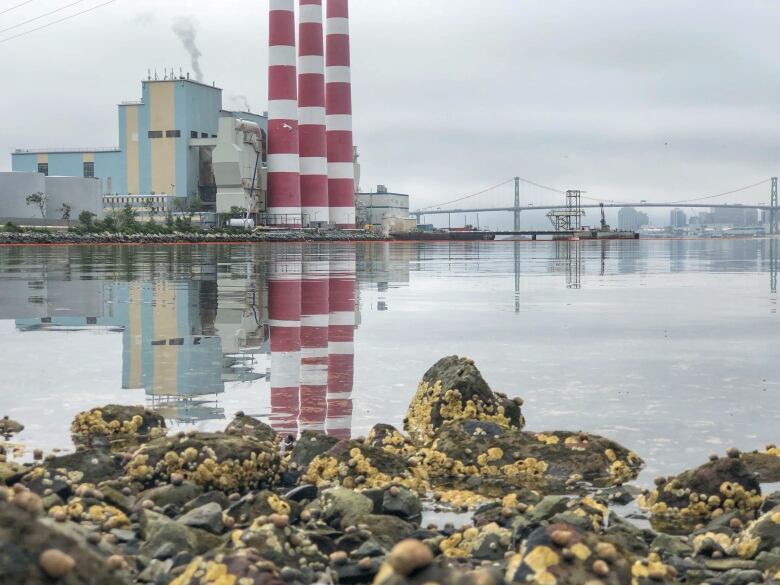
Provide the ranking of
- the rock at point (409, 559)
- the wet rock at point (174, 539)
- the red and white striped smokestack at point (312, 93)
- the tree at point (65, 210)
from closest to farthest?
the rock at point (409, 559)
the wet rock at point (174, 539)
the red and white striped smokestack at point (312, 93)
the tree at point (65, 210)

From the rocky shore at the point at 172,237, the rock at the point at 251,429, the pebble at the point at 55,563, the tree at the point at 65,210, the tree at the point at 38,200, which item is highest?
the tree at the point at 38,200

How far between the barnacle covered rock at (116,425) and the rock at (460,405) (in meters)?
1.64

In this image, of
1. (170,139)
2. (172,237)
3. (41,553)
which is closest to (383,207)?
(170,139)

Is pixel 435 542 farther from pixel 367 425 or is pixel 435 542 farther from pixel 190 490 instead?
pixel 367 425

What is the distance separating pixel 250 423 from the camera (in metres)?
5.51

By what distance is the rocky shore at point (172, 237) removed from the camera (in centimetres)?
5597

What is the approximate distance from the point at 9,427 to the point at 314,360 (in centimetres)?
307

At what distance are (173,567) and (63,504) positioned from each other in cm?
118

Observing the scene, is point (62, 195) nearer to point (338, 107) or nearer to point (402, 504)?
point (338, 107)

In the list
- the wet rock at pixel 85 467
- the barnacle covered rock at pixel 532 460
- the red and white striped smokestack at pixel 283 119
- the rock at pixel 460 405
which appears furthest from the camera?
the red and white striped smokestack at pixel 283 119

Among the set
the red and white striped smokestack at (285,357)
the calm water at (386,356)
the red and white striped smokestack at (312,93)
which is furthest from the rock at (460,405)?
the red and white striped smokestack at (312,93)

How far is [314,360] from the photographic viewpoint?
331 inches

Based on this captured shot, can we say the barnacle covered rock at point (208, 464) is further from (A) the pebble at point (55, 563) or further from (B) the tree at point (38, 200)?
(B) the tree at point (38, 200)

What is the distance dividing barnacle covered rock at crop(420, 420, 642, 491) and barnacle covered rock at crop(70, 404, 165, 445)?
5.87ft
